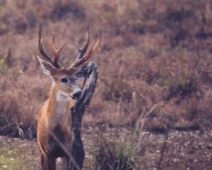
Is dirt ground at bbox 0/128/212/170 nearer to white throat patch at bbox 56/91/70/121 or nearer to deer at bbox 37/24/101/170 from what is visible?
deer at bbox 37/24/101/170

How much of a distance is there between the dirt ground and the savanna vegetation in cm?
2

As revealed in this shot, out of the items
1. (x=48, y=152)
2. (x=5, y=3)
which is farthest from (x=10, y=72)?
(x=5, y=3)

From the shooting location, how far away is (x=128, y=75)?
12570 mm

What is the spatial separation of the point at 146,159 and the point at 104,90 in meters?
3.01

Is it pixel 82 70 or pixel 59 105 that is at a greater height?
pixel 82 70

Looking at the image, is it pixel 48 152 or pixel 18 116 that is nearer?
pixel 48 152

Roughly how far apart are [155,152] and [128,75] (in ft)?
11.9

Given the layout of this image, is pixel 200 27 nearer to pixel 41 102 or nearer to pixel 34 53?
pixel 34 53

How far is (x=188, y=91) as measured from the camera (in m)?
11.6

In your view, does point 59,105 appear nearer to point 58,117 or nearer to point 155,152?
point 58,117

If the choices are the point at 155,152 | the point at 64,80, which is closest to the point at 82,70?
the point at 64,80

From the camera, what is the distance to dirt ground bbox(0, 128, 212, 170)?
27.9 ft

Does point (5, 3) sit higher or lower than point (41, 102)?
higher

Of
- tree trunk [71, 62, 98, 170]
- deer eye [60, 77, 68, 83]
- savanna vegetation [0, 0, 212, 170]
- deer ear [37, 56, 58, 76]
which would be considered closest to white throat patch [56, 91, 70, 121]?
deer eye [60, 77, 68, 83]
